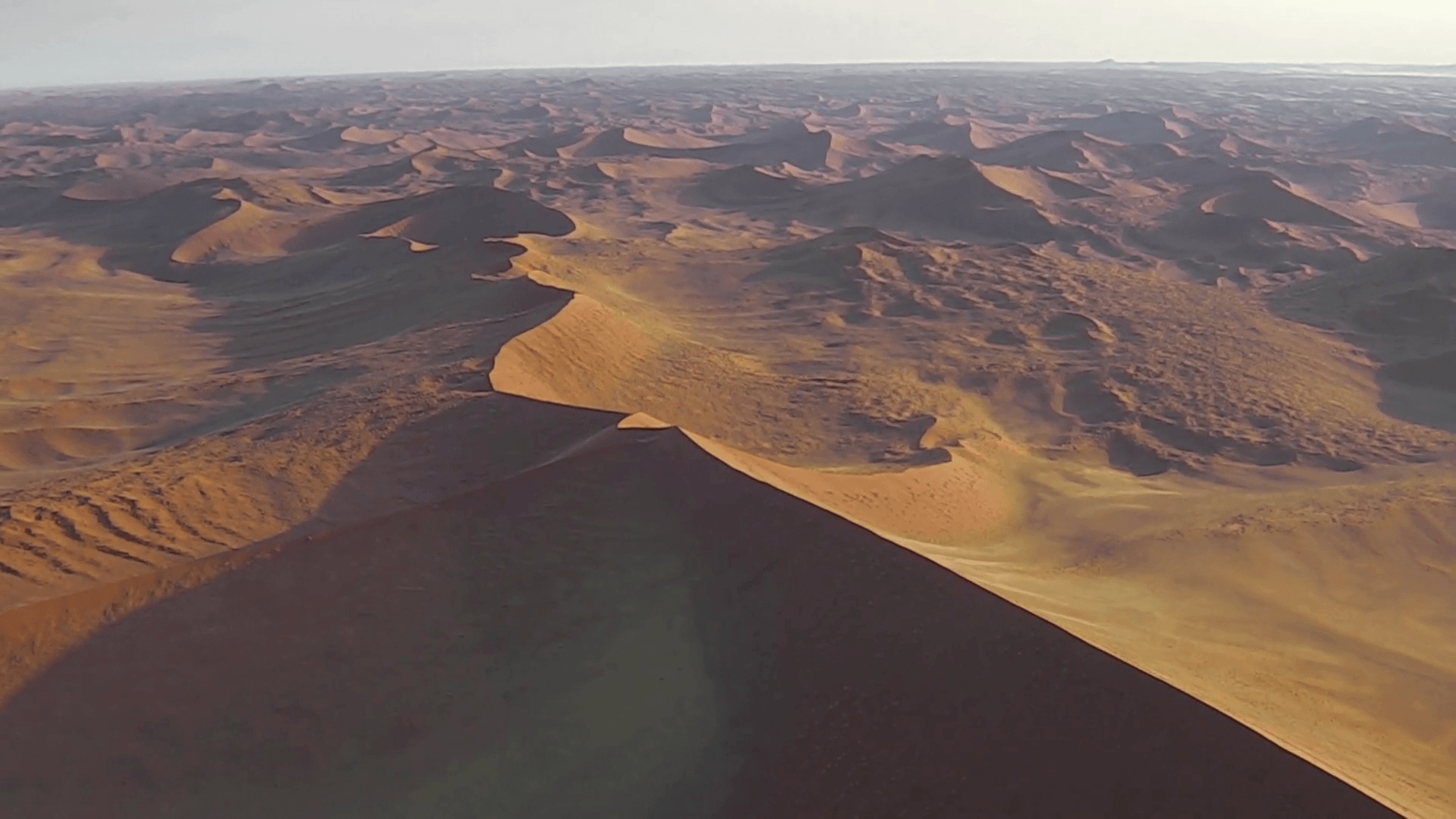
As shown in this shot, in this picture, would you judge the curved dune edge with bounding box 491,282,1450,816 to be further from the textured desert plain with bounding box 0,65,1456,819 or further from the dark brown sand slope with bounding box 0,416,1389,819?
the dark brown sand slope with bounding box 0,416,1389,819

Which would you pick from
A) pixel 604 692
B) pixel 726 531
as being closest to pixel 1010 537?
pixel 726 531

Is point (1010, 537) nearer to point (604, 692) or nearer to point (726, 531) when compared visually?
point (726, 531)

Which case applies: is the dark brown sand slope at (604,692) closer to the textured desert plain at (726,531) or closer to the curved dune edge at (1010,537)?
the textured desert plain at (726,531)

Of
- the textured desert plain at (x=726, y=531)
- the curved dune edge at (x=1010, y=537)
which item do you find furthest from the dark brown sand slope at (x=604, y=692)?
the curved dune edge at (x=1010, y=537)

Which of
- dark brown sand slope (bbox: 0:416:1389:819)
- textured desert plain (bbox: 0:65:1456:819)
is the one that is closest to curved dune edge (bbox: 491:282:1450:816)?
textured desert plain (bbox: 0:65:1456:819)

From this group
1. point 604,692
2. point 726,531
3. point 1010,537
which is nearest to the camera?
point 604,692

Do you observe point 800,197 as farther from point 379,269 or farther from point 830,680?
point 830,680
